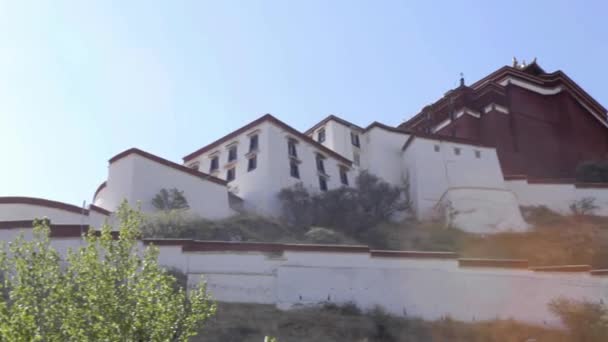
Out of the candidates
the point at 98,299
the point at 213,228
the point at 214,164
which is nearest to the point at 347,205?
the point at 214,164

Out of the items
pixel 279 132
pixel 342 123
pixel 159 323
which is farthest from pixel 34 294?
pixel 342 123

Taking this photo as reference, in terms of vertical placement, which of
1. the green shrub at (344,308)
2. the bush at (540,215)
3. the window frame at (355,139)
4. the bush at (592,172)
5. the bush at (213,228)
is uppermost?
the window frame at (355,139)

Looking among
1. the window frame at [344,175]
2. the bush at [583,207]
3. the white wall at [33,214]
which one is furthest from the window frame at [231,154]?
the bush at [583,207]

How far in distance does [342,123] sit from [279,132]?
5.55 metres

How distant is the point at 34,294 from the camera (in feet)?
35.3

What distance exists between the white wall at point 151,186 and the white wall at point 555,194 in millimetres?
14006

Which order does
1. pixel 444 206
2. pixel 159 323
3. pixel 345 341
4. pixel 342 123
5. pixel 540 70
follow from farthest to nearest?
pixel 540 70 → pixel 342 123 → pixel 444 206 → pixel 345 341 → pixel 159 323

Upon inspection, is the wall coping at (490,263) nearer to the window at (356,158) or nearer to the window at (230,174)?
the window at (230,174)

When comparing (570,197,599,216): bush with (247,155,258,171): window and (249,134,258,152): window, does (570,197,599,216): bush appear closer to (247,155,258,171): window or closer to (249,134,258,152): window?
(247,155,258,171): window

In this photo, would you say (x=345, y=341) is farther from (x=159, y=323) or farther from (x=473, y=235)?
(x=473, y=235)

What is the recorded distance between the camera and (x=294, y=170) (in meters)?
36.3

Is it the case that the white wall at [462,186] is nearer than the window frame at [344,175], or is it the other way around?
the white wall at [462,186]

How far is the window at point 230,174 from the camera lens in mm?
35956

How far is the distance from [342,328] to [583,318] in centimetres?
654
